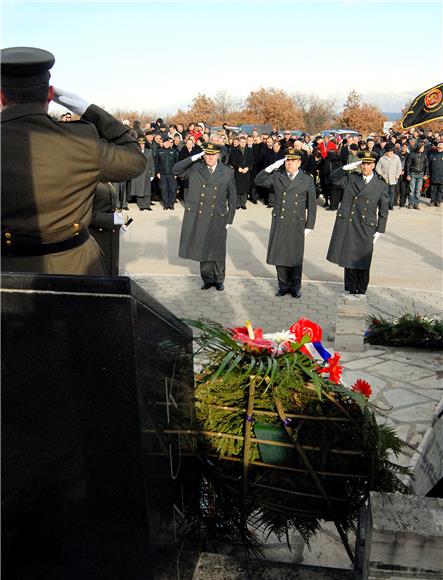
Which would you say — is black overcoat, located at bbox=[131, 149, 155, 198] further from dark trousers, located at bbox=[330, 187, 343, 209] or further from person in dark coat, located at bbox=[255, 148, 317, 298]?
person in dark coat, located at bbox=[255, 148, 317, 298]

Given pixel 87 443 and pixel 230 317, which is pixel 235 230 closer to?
pixel 230 317

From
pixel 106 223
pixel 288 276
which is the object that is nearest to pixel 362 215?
pixel 288 276

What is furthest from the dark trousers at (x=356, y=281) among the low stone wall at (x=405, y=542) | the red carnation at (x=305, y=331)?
the low stone wall at (x=405, y=542)

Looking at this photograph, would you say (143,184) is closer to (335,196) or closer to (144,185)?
(144,185)

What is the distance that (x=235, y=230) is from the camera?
43.1ft

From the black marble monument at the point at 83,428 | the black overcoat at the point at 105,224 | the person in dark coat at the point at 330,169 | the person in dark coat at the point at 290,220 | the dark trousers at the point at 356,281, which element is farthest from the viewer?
the person in dark coat at the point at 330,169

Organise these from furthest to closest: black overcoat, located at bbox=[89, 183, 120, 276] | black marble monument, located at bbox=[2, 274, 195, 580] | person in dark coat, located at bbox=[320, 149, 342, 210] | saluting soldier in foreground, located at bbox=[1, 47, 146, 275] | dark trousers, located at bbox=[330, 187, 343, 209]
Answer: person in dark coat, located at bbox=[320, 149, 342, 210] < dark trousers, located at bbox=[330, 187, 343, 209] < black overcoat, located at bbox=[89, 183, 120, 276] < saluting soldier in foreground, located at bbox=[1, 47, 146, 275] < black marble monument, located at bbox=[2, 274, 195, 580]

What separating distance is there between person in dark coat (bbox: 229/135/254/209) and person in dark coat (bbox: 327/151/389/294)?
29.7ft

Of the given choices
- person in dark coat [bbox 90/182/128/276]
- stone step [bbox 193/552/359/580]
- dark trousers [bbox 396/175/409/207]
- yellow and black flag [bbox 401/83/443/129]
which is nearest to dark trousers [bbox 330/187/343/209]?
dark trousers [bbox 396/175/409/207]

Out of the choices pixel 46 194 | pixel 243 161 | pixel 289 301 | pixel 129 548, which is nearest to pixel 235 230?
pixel 243 161

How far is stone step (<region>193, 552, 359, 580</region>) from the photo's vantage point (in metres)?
2.38

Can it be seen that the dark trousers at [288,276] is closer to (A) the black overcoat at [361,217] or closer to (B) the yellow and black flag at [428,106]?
(A) the black overcoat at [361,217]

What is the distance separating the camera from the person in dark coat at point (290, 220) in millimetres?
8102

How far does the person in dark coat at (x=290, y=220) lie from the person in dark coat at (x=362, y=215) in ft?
2.28
